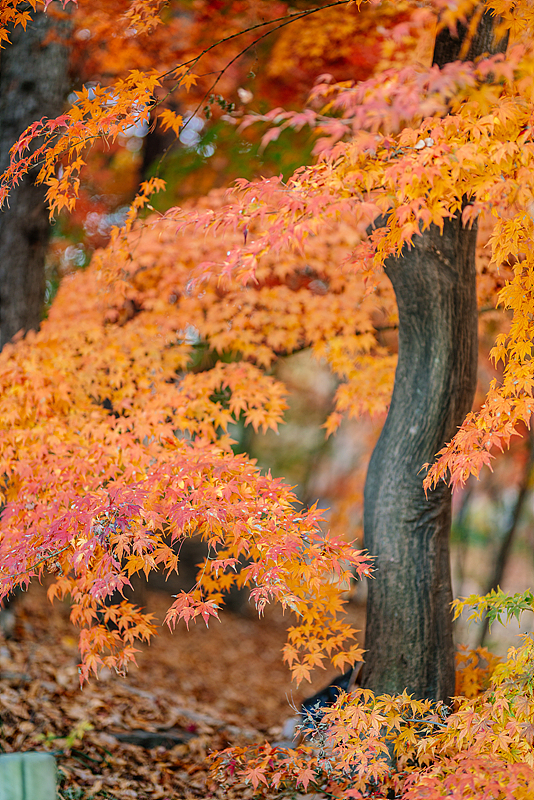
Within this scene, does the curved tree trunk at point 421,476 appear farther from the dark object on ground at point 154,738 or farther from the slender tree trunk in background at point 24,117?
the slender tree trunk in background at point 24,117

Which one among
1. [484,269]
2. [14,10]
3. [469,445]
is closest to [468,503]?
[484,269]

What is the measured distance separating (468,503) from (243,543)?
12401mm

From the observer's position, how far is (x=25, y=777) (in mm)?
2225

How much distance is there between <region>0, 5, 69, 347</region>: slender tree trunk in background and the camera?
5.57m

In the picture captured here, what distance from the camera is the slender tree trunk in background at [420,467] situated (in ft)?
12.7

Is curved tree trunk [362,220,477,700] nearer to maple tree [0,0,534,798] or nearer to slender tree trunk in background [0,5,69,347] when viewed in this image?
maple tree [0,0,534,798]

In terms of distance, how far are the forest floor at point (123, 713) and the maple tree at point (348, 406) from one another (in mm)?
818

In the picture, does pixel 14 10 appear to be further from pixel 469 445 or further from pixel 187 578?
pixel 187 578

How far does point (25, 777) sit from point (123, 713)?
2981mm

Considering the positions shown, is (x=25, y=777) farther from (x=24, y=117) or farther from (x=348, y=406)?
(x=24, y=117)

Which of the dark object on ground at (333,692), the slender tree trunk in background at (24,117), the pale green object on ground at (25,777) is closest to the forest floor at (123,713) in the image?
the dark object on ground at (333,692)

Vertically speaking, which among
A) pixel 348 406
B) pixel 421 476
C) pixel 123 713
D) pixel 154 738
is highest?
pixel 348 406

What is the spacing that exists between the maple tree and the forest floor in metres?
0.82

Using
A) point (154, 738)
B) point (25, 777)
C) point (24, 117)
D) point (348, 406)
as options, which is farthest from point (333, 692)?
point (24, 117)
